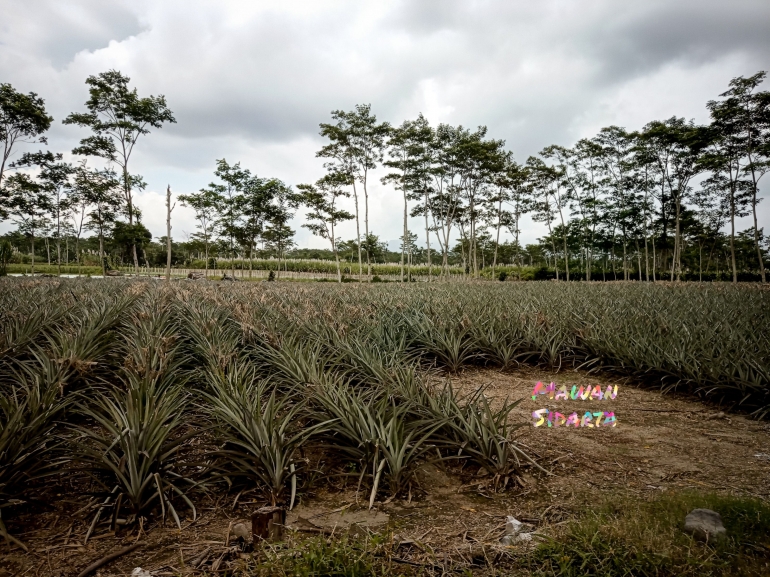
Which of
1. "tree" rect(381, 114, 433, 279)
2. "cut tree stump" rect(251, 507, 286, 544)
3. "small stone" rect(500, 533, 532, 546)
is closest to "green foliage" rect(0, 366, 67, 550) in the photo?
"cut tree stump" rect(251, 507, 286, 544)

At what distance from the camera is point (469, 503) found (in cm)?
209


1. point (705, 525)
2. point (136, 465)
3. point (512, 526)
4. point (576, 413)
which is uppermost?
point (136, 465)

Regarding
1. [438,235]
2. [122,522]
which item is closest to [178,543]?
[122,522]

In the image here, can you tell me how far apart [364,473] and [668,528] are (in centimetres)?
137

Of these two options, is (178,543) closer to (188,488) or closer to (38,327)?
(188,488)

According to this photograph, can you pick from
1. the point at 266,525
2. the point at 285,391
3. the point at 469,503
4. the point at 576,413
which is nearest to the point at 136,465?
the point at 266,525

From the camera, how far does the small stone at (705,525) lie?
1499mm

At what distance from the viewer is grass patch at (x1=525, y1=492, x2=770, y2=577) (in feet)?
4.40

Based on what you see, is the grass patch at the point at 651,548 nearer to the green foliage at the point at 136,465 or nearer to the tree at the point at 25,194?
the green foliage at the point at 136,465

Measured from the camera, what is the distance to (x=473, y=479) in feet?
7.64

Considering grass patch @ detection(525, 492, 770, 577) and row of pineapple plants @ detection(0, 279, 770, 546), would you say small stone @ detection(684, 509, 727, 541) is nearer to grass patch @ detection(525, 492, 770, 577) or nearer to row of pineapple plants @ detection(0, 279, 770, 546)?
grass patch @ detection(525, 492, 770, 577)

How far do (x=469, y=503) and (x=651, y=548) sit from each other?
0.86 meters

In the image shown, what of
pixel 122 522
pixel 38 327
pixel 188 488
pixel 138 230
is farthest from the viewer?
pixel 138 230

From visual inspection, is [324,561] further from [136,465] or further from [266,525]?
[136,465]
